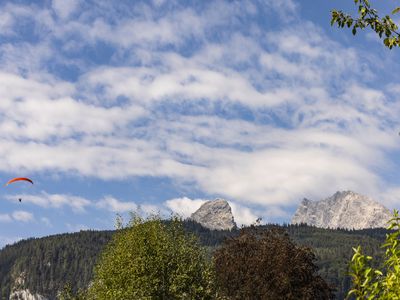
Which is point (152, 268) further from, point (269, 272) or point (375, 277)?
point (375, 277)

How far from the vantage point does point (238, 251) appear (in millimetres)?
70312

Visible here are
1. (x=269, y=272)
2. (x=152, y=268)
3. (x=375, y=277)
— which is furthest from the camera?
(x=269, y=272)

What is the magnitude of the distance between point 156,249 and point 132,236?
307cm

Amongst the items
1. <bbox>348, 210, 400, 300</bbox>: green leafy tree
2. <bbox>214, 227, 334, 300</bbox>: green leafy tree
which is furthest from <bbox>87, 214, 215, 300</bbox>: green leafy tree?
<bbox>348, 210, 400, 300</bbox>: green leafy tree

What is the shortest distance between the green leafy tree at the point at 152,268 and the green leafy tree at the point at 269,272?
11.0ft

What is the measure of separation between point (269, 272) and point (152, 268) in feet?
45.4

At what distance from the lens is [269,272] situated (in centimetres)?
6488

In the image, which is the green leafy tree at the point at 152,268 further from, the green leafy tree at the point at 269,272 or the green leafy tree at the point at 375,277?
the green leafy tree at the point at 375,277

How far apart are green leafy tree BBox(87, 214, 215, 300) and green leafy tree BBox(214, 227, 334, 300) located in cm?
336

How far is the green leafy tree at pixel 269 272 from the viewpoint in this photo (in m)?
63.4

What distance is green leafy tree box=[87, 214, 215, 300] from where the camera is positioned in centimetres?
5909

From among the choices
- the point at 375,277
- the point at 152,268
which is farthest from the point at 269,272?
the point at 375,277

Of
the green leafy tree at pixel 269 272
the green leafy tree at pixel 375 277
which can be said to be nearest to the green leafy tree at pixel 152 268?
the green leafy tree at pixel 269 272

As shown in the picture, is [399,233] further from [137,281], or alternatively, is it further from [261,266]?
[261,266]
